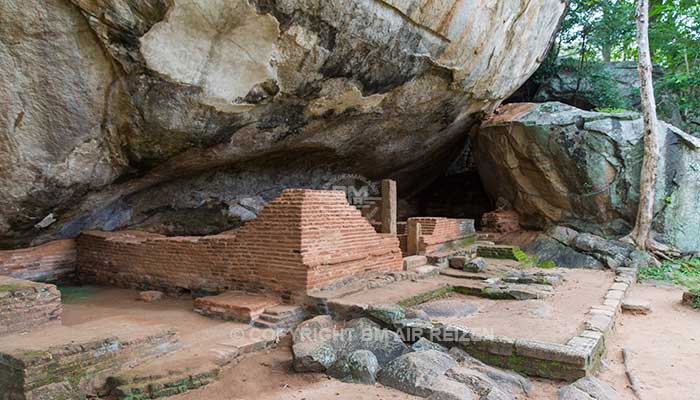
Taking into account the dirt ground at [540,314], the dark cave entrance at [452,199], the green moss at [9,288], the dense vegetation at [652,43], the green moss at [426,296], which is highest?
the dense vegetation at [652,43]

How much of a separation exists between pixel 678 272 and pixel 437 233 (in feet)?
18.5

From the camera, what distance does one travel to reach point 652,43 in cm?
1506

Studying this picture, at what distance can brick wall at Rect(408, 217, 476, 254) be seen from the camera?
386 inches

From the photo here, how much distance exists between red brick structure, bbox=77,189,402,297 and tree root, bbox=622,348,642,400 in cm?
365

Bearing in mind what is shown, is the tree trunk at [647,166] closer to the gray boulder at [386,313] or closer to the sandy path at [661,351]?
the sandy path at [661,351]

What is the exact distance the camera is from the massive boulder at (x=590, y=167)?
38.1 feet

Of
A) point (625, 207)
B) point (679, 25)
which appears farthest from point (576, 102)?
point (625, 207)

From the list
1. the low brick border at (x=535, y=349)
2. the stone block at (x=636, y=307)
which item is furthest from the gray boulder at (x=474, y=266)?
the low brick border at (x=535, y=349)

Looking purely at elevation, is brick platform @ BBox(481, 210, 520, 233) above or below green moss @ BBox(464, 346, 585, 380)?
above

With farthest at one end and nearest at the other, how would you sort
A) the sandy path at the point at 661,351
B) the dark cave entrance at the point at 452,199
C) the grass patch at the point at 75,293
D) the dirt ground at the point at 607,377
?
the dark cave entrance at the point at 452,199
the grass patch at the point at 75,293
the sandy path at the point at 661,351
the dirt ground at the point at 607,377

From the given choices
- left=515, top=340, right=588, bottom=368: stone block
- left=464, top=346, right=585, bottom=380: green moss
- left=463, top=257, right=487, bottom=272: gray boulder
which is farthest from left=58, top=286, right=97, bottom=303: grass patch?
left=463, top=257, right=487, bottom=272: gray boulder

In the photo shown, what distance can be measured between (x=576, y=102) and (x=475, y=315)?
48.3 ft

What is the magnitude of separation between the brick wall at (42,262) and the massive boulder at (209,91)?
35 centimetres

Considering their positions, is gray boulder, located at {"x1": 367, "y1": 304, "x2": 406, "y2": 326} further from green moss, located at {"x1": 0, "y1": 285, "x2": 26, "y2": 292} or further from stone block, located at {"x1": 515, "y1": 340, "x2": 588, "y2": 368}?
green moss, located at {"x1": 0, "y1": 285, "x2": 26, "y2": 292}
